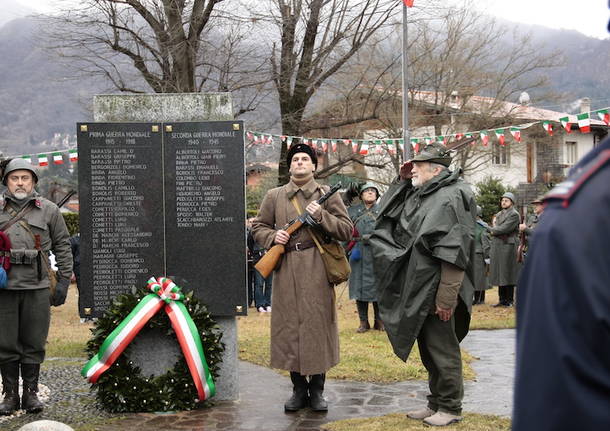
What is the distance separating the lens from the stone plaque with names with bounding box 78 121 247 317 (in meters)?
7.11

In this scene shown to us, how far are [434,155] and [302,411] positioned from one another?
248 cm

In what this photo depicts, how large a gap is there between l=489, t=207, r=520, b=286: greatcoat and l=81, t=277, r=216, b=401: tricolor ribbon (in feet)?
31.1

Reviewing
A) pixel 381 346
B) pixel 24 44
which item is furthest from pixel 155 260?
pixel 24 44

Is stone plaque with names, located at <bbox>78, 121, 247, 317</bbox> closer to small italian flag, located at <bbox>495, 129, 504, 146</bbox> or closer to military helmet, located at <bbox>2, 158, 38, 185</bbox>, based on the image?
military helmet, located at <bbox>2, 158, 38, 185</bbox>

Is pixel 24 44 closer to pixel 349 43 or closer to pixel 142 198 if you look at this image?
pixel 349 43

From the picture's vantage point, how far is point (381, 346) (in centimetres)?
999

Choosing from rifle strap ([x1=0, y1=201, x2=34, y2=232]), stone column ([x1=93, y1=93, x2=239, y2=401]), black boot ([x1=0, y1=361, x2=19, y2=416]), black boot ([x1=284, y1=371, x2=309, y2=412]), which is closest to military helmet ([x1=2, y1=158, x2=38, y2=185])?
rifle strap ([x1=0, y1=201, x2=34, y2=232])

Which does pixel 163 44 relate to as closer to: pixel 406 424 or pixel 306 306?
pixel 306 306

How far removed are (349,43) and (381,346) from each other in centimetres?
1414

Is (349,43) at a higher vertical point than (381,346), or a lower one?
higher

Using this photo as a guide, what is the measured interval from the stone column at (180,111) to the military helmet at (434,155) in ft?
6.42

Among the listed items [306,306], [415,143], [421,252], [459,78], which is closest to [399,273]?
[421,252]

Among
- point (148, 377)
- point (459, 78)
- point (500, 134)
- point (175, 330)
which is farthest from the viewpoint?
point (459, 78)

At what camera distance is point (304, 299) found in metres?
6.68
